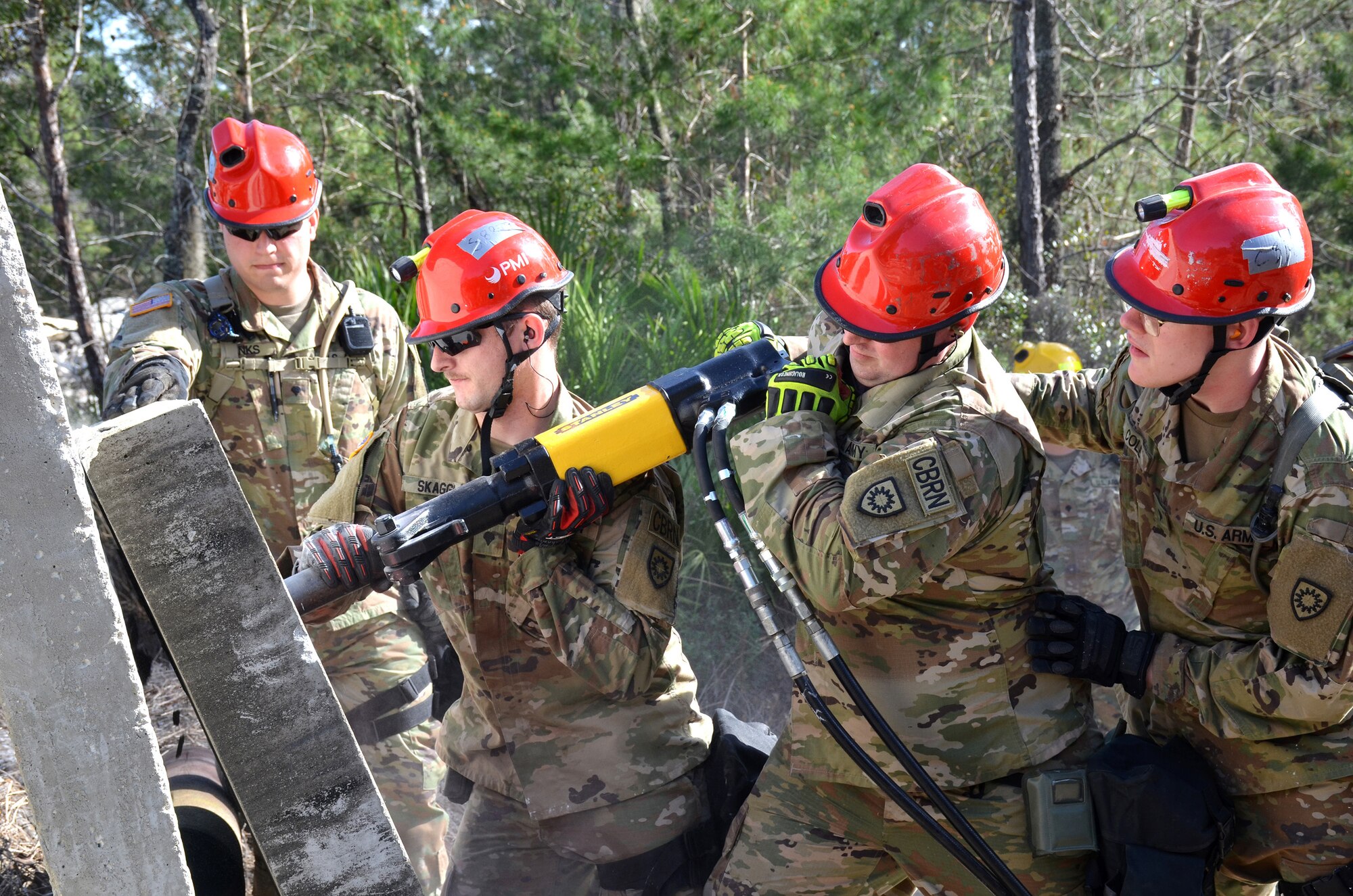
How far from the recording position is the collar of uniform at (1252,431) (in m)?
2.76

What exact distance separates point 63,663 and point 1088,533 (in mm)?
4404

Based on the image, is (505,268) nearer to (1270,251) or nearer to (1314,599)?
(1270,251)

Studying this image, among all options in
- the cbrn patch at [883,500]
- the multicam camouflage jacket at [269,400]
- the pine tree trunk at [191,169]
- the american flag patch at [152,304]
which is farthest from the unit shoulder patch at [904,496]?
the pine tree trunk at [191,169]

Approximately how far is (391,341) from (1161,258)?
3.03 m

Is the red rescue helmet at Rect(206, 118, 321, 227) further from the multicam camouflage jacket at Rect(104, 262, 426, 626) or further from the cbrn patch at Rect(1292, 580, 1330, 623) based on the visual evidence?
the cbrn patch at Rect(1292, 580, 1330, 623)

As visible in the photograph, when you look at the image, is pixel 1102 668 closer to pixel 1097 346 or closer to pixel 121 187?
pixel 1097 346

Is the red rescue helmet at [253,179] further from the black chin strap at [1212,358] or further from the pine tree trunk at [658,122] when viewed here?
the pine tree trunk at [658,122]

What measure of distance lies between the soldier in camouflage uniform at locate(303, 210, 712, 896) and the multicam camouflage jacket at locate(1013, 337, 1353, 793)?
50.9 inches

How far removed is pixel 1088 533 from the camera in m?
5.15

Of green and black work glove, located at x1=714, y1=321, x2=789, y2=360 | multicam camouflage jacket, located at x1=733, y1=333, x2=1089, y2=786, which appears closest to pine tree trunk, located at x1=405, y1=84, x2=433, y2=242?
green and black work glove, located at x1=714, y1=321, x2=789, y2=360

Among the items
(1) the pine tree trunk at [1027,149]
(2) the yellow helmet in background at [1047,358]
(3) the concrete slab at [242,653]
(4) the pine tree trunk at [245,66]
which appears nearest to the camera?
(3) the concrete slab at [242,653]

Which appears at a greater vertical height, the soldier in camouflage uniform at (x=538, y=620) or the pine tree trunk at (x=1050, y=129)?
the soldier in camouflage uniform at (x=538, y=620)

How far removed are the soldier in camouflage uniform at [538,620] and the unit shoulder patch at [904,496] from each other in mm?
603

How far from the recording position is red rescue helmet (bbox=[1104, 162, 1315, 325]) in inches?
105
